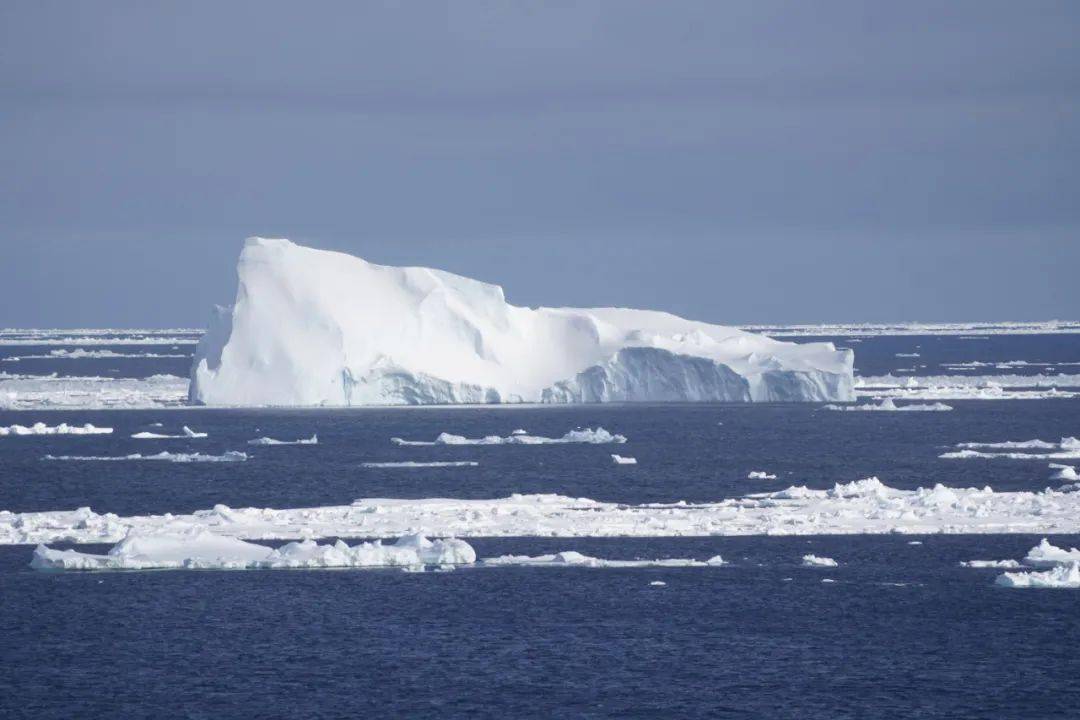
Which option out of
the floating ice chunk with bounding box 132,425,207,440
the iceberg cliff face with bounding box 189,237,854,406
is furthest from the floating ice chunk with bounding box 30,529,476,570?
the iceberg cliff face with bounding box 189,237,854,406

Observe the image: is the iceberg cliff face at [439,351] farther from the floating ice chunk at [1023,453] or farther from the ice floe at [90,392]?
the floating ice chunk at [1023,453]

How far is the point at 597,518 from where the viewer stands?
34.3 metres

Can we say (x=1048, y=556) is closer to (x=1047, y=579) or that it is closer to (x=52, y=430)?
(x=1047, y=579)

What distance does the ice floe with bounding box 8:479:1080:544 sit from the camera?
32.9 m

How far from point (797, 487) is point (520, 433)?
17.6 metres

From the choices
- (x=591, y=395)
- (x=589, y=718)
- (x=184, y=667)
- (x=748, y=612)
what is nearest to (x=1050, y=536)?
(x=748, y=612)

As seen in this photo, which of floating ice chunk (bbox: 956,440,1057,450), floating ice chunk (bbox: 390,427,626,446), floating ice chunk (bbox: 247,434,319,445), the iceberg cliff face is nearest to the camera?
floating ice chunk (bbox: 956,440,1057,450)

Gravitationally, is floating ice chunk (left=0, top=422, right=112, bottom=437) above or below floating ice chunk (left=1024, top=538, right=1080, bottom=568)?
above

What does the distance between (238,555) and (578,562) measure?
5626mm

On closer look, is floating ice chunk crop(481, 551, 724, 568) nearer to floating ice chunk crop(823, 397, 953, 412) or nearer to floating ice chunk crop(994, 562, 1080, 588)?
floating ice chunk crop(994, 562, 1080, 588)

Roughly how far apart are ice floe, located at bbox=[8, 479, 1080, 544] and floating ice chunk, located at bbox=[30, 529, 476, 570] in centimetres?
172

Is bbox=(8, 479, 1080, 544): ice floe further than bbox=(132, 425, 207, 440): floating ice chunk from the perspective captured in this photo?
No

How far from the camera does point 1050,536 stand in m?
31.9

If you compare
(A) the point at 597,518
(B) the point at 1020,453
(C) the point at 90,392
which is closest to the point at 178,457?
(A) the point at 597,518
